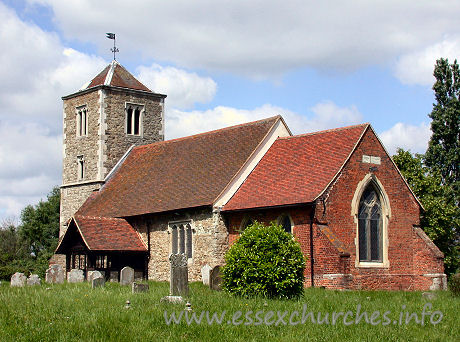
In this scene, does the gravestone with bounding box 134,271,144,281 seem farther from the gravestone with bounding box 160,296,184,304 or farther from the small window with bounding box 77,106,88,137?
the gravestone with bounding box 160,296,184,304

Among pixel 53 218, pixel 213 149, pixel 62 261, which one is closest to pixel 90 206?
pixel 62 261

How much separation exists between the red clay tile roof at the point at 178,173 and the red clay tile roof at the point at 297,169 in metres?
1.04

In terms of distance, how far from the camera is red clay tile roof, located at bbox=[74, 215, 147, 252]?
31.9m

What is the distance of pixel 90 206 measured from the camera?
3788cm

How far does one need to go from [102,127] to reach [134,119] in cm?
247

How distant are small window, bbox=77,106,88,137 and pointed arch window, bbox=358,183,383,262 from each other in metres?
19.3

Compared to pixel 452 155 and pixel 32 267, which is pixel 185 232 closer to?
pixel 452 155

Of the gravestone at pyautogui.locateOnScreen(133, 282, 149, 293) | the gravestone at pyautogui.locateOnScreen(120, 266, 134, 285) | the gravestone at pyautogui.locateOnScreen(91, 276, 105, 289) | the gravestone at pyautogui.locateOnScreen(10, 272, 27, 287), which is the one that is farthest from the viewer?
the gravestone at pyautogui.locateOnScreen(120, 266, 134, 285)

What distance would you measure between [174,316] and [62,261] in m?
25.9

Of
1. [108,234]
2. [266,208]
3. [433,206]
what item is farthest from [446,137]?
[108,234]

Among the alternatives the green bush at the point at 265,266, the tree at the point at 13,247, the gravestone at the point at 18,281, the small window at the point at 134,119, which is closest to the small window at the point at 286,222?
the green bush at the point at 265,266

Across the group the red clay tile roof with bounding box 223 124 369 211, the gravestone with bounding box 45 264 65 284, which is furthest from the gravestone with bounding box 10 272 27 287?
the red clay tile roof with bounding box 223 124 369 211

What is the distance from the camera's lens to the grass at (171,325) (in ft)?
46.6

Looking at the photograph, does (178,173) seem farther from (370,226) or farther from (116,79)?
(370,226)
